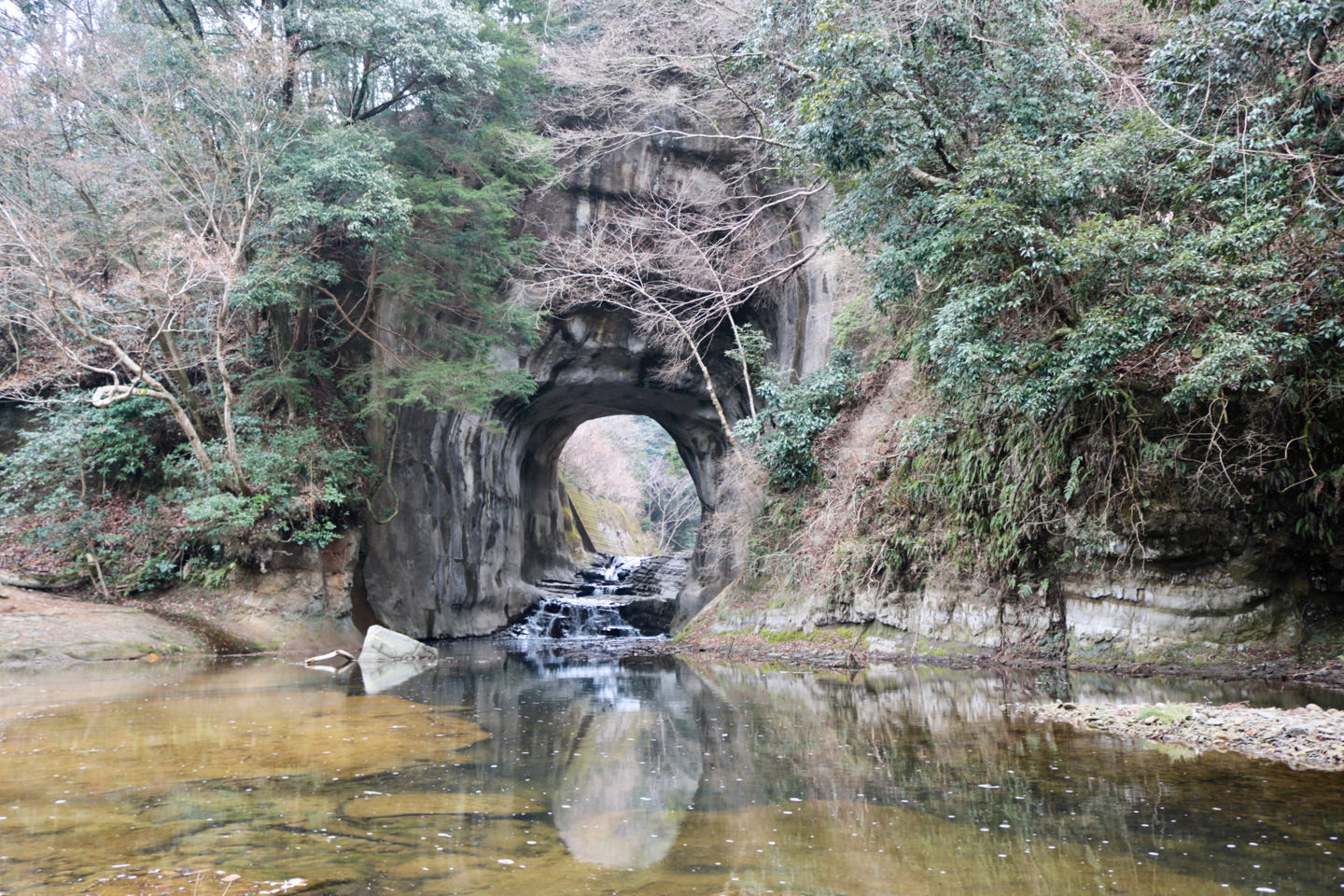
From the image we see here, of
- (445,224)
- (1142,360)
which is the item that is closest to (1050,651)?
(1142,360)

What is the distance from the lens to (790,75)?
11.5 meters

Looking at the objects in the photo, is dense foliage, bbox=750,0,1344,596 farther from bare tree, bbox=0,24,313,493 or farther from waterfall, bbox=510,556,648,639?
waterfall, bbox=510,556,648,639

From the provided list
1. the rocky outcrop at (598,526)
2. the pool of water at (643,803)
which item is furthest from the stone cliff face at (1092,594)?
the rocky outcrop at (598,526)

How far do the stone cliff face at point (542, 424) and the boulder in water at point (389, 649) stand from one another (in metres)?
3.48

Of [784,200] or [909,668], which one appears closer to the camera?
[909,668]

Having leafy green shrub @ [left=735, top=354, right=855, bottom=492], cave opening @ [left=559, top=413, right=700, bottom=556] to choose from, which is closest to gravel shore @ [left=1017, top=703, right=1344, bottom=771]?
leafy green shrub @ [left=735, top=354, right=855, bottom=492]

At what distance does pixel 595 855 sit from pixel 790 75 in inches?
422

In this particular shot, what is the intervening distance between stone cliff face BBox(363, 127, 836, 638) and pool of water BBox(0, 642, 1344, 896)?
399 inches

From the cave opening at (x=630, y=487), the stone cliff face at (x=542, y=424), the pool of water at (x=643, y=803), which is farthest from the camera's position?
the cave opening at (x=630, y=487)

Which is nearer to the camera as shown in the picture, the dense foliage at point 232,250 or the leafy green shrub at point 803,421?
the dense foliage at point 232,250

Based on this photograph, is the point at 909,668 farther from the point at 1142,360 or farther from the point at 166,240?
the point at 166,240

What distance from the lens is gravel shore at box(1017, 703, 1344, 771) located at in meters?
4.95

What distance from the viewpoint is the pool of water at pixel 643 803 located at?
10.5 feet

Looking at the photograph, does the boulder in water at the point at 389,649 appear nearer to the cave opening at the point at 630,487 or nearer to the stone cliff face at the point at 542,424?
the stone cliff face at the point at 542,424
